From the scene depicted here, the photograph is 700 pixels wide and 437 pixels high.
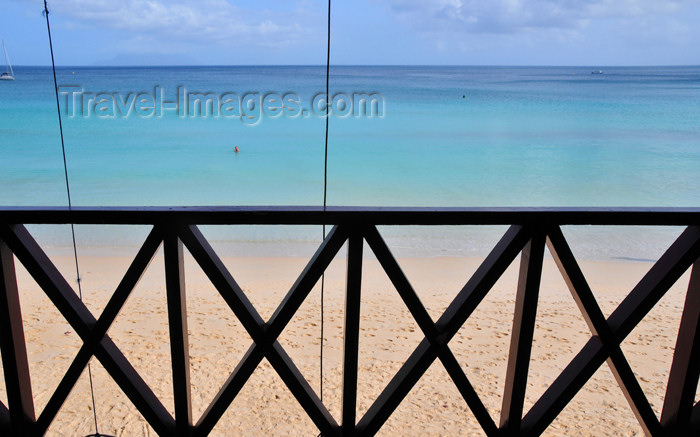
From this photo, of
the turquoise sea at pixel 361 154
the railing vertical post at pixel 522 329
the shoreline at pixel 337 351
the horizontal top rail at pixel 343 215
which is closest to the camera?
the horizontal top rail at pixel 343 215

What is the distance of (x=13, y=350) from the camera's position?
133 cm

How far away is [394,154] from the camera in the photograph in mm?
19609

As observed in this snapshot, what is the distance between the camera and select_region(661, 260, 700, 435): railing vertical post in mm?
1358

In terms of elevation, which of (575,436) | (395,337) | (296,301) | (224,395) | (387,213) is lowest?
(395,337)

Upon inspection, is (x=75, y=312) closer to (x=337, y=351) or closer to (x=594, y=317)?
(x=594, y=317)

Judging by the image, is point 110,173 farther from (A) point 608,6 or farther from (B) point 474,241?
(A) point 608,6

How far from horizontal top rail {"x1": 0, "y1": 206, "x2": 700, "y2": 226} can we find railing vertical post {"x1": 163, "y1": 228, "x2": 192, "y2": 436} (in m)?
0.09

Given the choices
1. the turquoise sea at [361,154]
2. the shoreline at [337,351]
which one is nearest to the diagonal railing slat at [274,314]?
the shoreline at [337,351]

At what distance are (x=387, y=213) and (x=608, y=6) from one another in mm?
58758

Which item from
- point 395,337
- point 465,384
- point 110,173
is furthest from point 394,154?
point 465,384

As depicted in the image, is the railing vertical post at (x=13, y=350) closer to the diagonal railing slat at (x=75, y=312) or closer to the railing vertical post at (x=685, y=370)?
the diagonal railing slat at (x=75, y=312)

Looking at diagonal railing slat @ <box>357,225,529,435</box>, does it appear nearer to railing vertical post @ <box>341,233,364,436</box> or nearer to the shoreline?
railing vertical post @ <box>341,233,364,436</box>

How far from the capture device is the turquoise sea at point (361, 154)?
14352 millimetres

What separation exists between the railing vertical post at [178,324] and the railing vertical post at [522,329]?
0.84 meters
